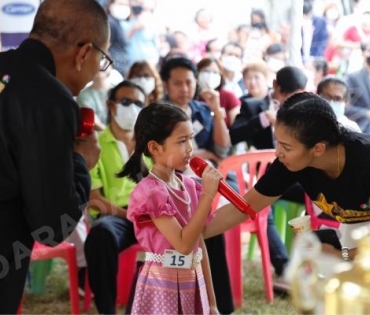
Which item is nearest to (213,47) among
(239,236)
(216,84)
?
(216,84)

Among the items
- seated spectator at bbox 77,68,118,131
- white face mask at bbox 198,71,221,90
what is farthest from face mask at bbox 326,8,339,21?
seated spectator at bbox 77,68,118,131

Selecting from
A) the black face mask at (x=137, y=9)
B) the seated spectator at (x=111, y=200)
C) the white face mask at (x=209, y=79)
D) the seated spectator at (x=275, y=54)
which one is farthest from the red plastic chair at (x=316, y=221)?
the black face mask at (x=137, y=9)

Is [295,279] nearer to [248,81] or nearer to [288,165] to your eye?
[288,165]

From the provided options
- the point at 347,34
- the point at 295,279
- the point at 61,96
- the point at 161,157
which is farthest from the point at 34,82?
the point at 347,34

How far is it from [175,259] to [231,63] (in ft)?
15.2

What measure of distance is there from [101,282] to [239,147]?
64.4 inches

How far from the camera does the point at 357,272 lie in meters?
1.15

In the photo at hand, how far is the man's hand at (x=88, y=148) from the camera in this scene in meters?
2.18

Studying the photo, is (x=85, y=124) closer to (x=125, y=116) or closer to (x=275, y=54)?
(x=125, y=116)

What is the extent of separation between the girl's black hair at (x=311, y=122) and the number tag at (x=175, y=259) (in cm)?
58

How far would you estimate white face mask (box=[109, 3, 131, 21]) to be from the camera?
21.8 feet

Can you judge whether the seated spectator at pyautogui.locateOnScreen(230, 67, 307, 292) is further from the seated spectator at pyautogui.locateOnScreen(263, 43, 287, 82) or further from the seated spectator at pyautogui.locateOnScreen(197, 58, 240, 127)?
the seated spectator at pyautogui.locateOnScreen(263, 43, 287, 82)

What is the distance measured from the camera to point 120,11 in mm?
6715

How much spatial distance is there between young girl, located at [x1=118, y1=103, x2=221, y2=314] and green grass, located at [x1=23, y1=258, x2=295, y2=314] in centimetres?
141
